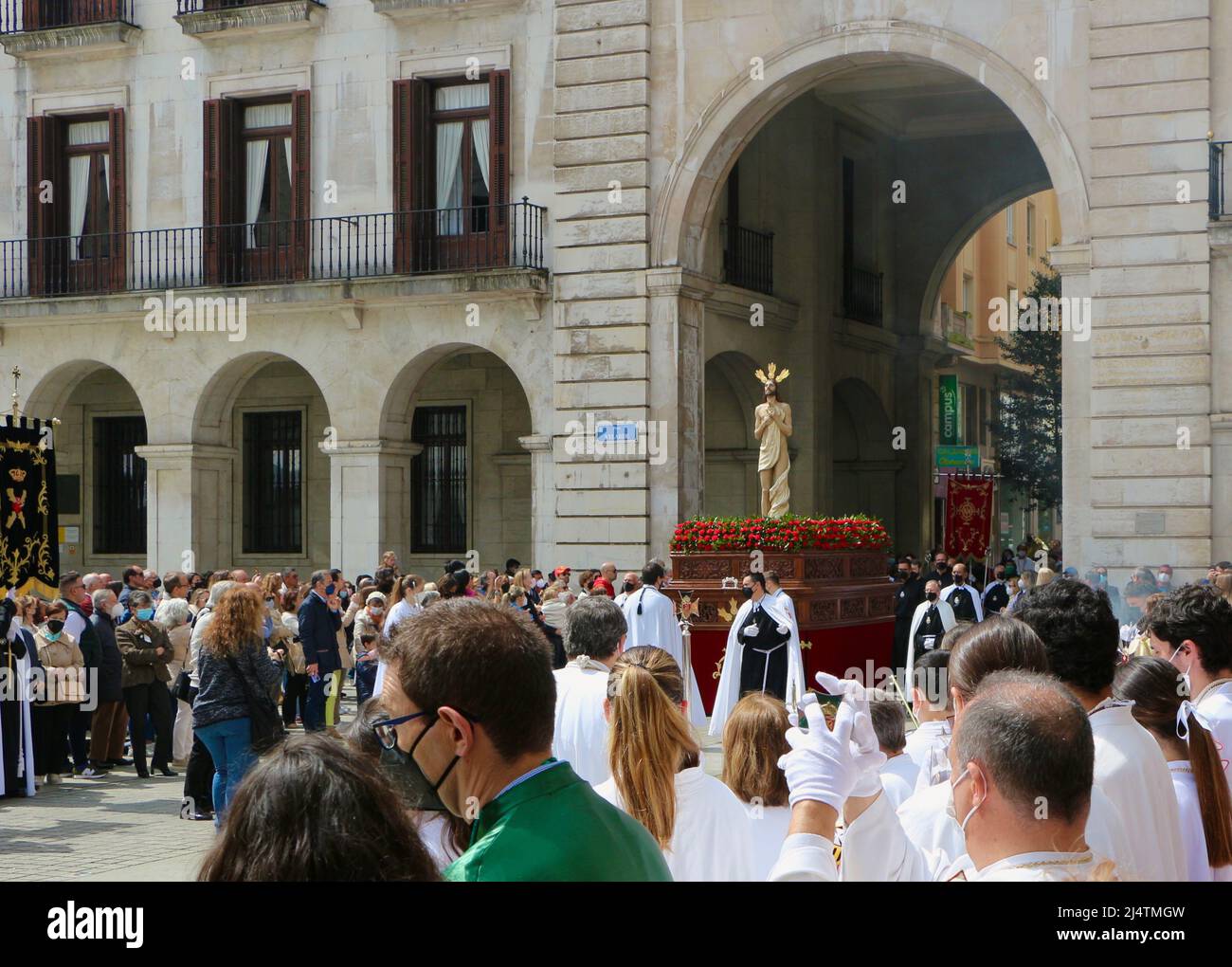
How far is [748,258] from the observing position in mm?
27828

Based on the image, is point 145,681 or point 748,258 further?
point 748,258

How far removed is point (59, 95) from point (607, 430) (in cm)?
1213

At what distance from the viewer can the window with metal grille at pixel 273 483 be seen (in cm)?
3020

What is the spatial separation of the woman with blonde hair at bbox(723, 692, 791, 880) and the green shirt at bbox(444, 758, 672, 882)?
191 cm

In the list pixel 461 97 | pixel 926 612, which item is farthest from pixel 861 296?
pixel 926 612

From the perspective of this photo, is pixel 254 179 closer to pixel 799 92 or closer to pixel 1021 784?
pixel 799 92

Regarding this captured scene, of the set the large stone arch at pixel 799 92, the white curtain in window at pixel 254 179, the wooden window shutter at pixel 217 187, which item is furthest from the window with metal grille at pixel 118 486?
the large stone arch at pixel 799 92

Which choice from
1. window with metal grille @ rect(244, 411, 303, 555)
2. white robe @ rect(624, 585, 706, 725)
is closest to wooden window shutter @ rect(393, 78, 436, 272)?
window with metal grille @ rect(244, 411, 303, 555)

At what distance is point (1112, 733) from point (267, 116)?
24.7 m

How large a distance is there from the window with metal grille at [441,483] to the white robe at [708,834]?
24.5 meters

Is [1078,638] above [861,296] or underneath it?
underneath

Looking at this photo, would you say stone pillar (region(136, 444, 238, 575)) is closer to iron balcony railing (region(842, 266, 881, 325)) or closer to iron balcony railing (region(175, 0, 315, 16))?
iron balcony railing (region(175, 0, 315, 16))

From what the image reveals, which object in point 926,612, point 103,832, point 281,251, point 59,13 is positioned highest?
point 59,13

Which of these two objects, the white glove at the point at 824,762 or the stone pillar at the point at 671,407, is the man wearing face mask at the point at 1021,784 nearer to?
the white glove at the point at 824,762
